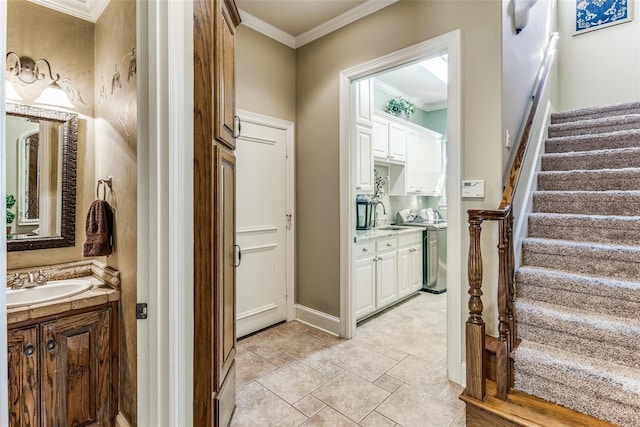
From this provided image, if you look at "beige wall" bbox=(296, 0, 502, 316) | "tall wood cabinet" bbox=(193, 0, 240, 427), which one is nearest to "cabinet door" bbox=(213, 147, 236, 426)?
"tall wood cabinet" bbox=(193, 0, 240, 427)

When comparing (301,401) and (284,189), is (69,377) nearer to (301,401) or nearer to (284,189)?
(301,401)

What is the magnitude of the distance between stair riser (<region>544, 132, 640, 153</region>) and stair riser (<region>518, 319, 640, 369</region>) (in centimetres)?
211

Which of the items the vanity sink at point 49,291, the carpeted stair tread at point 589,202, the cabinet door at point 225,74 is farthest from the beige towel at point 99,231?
the carpeted stair tread at point 589,202

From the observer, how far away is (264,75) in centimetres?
309

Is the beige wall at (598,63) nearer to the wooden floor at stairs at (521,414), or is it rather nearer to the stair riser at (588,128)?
the stair riser at (588,128)

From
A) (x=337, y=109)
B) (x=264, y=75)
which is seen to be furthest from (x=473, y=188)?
(x=264, y=75)

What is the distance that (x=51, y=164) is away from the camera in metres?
2.04

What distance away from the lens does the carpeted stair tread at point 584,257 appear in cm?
203

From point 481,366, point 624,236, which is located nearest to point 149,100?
point 481,366

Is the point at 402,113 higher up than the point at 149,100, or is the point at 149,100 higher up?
the point at 402,113

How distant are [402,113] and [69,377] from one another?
4.68 metres

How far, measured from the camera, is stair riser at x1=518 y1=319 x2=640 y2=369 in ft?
5.70

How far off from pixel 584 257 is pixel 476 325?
109cm

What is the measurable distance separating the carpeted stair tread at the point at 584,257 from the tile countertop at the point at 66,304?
9.14ft
